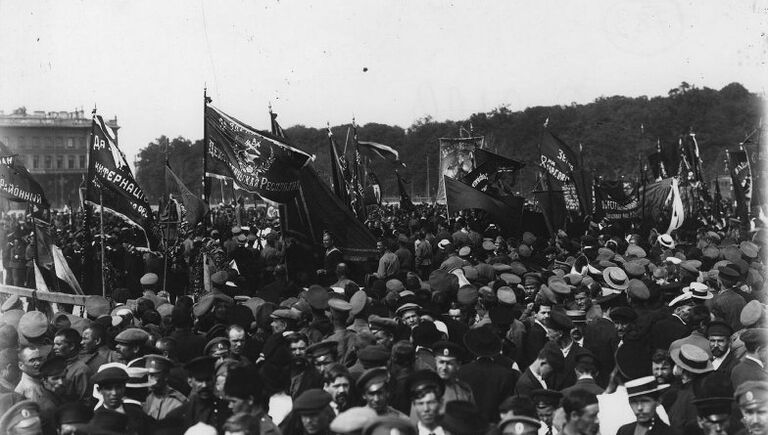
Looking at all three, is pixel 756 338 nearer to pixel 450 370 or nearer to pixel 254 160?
pixel 450 370

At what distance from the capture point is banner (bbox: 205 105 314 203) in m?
12.3

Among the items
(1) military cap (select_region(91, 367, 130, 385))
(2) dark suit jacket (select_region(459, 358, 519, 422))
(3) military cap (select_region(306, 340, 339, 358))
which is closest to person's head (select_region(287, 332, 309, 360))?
(3) military cap (select_region(306, 340, 339, 358))

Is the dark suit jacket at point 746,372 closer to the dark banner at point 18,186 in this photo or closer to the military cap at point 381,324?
the military cap at point 381,324

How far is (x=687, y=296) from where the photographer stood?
9383 mm

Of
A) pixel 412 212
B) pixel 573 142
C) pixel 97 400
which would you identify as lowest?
pixel 97 400

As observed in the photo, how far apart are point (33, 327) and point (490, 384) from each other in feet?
12.6

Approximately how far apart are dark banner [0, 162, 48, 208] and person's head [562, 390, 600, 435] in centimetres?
936

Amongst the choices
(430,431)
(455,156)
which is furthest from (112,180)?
(455,156)

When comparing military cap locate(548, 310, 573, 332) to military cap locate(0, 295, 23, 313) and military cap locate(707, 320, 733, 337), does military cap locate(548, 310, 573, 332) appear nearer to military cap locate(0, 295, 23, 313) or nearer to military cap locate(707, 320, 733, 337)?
military cap locate(707, 320, 733, 337)

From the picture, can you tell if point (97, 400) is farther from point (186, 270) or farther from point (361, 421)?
point (186, 270)

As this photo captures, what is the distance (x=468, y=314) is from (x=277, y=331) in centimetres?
212

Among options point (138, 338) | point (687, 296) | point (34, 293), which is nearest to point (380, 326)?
point (138, 338)

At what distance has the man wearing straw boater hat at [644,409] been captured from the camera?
5.54 metres

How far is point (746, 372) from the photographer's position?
6.35m
